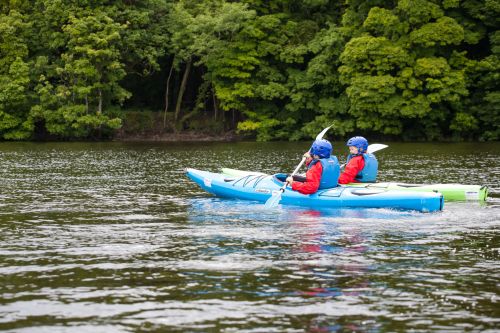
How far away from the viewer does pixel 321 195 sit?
15867mm

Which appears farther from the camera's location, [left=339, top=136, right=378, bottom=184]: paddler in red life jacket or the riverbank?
the riverbank

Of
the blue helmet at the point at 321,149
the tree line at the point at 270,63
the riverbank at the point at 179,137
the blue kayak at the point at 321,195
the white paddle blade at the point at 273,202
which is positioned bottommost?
the white paddle blade at the point at 273,202

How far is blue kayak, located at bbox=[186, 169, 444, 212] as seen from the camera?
49.1ft

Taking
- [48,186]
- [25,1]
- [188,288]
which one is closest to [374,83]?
[25,1]

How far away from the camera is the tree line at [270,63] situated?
130 feet

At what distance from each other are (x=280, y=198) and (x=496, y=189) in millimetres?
5509

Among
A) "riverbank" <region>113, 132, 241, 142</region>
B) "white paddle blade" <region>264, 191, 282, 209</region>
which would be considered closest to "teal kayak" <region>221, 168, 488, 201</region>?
"white paddle blade" <region>264, 191, 282, 209</region>

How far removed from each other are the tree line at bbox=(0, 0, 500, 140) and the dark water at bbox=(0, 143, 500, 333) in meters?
22.1

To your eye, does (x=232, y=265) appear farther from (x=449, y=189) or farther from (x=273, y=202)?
(x=449, y=189)

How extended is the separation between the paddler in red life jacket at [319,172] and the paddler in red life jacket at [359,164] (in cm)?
92

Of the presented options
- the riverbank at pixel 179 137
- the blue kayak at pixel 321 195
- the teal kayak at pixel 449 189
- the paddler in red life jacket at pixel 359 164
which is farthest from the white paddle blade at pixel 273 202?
the riverbank at pixel 179 137

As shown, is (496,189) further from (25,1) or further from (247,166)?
(25,1)

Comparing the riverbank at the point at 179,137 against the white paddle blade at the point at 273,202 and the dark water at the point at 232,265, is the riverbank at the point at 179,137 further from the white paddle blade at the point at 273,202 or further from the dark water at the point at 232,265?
the white paddle blade at the point at 273,202

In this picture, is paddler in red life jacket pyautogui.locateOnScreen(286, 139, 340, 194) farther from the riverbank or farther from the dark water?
the riverbank
